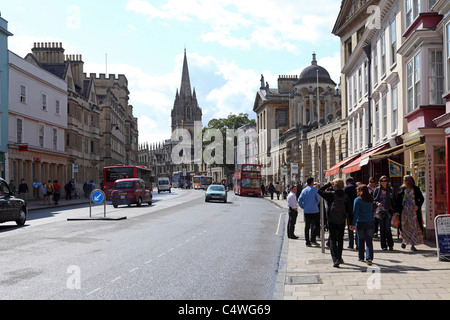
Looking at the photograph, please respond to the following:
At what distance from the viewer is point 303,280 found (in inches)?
357

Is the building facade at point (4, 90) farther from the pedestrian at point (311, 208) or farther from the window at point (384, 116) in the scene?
the pedestrian at point (311, 208)

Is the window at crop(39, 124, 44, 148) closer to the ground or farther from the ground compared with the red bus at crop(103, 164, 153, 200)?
farther from the ground

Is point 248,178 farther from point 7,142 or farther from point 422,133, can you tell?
point 422,133

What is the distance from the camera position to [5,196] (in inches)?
745

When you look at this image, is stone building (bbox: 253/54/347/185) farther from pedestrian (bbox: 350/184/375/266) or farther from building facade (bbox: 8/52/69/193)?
building facade (bbox: 8/52/69/193)

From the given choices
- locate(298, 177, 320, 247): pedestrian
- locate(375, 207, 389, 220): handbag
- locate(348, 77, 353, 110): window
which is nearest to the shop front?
locate(375, 207, 389, 220): handbag

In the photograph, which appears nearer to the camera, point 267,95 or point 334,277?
point 334,277

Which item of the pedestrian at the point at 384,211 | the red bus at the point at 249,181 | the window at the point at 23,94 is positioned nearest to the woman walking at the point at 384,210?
the pedestrian at the point at 384,211

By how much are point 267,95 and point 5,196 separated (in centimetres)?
7320

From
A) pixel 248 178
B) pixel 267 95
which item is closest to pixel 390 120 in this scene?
pixel 248 178

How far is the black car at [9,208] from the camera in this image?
725 inches

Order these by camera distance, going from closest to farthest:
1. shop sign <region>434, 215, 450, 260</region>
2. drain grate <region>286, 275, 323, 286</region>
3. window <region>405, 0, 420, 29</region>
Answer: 1. drain grate <region>286, 275, 323, 286</region>
2. shop sign <region>434, 215, 450, 260</region>
3. window <region>405, 0, 420, 29</region>

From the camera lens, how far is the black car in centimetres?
1842

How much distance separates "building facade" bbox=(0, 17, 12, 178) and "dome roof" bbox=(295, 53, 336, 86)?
40.7m
